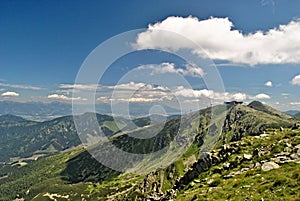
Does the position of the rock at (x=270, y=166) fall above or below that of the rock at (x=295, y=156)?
below

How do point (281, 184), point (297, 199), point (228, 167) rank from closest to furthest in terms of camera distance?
point (297, 199)
point (281, 184)
point (228, 167)

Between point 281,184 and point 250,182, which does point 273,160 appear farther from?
point 281,184

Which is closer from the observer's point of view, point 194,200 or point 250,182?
point 250,182

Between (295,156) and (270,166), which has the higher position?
(295,156)

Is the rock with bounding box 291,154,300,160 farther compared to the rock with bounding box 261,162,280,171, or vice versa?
the rock with bounding box 291,154,300,160

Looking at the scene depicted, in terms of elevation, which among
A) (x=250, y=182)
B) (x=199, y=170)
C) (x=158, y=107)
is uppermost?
(x=158, y=107)

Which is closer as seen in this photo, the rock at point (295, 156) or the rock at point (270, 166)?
the rock at point (270, 166)

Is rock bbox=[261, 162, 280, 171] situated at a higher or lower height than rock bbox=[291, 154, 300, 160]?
lower

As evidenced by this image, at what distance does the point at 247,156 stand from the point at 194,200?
26.5 meters

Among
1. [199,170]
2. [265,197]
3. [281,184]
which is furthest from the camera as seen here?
[199,170]

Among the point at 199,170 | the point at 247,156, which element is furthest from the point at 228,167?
the point at 199,170

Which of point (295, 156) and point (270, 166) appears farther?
point (295, 156)

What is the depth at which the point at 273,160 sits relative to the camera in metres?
50.3

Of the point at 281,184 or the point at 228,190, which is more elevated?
the point at 281,184
